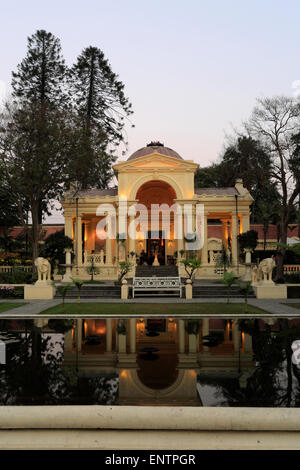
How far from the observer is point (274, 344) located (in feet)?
26.9

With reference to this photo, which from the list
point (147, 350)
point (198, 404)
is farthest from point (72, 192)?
point (198, 404)

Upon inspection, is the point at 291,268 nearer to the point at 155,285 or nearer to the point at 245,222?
the point at 245,222

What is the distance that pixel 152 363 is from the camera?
266 inches

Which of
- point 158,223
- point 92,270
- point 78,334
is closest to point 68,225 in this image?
point 92,270

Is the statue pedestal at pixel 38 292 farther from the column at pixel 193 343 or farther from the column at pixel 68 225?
the column at pixel 193 343

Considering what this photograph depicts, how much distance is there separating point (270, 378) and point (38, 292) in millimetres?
15243

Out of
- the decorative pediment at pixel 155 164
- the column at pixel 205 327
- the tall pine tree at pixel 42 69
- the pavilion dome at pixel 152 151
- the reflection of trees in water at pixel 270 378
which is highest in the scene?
the tall pine tree at pixel 42 69

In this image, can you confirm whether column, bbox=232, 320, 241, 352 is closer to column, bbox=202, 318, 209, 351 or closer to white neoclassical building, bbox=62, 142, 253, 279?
column, bbox=202, 318, 209, 351

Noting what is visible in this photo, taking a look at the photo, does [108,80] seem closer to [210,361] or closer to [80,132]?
[80,132]

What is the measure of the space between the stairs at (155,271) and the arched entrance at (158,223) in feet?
12.2

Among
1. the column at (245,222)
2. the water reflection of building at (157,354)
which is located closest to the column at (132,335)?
the water reflection of building at (157,354)

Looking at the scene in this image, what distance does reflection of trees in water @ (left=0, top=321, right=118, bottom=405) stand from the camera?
16.1 feet

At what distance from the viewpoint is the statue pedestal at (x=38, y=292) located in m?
18.8

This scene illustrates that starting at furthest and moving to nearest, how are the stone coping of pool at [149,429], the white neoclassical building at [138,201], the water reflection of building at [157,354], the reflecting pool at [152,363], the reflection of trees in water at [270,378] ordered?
the white neoclassical building at [138,201]
the water reflection of building at [157,354]
the reflecting pool at [152,363]
the reflection of trees in water at [270,378]
the stone coping of pool at [149,429]
